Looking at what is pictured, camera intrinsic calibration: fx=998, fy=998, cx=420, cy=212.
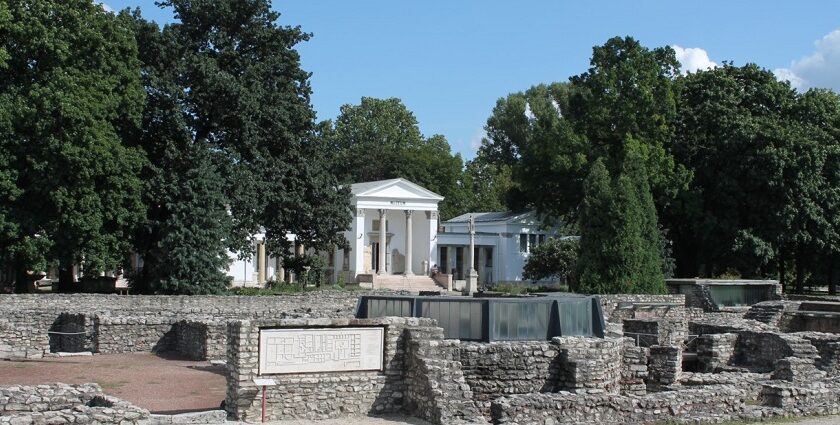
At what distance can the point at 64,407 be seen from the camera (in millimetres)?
16062

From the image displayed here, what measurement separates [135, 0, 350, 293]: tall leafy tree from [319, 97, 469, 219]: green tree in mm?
38941

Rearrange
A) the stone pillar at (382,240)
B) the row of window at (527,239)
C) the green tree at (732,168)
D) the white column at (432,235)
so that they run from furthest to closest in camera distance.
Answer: the row of window at (527,239)
the white column at (432,235)
the stone pillar at (382,240)
the green tree at (732,168)

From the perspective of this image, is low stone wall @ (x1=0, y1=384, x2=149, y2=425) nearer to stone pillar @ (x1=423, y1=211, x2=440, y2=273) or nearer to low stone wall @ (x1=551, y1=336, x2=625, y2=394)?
low stone wall @ (x1=551, y1=336, x2=625, y2=394)

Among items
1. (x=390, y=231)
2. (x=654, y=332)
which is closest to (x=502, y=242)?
(x=390, y=231)

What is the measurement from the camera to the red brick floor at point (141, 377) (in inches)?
784

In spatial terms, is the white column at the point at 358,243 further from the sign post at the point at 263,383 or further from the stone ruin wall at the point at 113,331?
the sign post at the point at 263,383

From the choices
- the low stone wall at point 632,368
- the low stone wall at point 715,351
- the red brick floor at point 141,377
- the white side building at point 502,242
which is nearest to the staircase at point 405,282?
the white side building at point 502,242

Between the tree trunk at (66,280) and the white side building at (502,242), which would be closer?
the tree trunk at (66,280)

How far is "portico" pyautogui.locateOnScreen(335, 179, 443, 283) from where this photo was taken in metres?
69.3

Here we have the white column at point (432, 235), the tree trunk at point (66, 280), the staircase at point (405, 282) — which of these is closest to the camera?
the tree trunk at point (66, 280)

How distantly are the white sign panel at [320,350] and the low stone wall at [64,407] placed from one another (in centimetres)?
285

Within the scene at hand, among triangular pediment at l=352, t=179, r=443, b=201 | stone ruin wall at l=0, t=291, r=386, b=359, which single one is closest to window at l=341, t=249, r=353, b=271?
triangular pediment at l=352, t=179, r=443, b=201

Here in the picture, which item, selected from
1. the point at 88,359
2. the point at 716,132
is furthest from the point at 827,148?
the point at 88,359

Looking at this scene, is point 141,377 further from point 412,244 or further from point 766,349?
point 412,244
